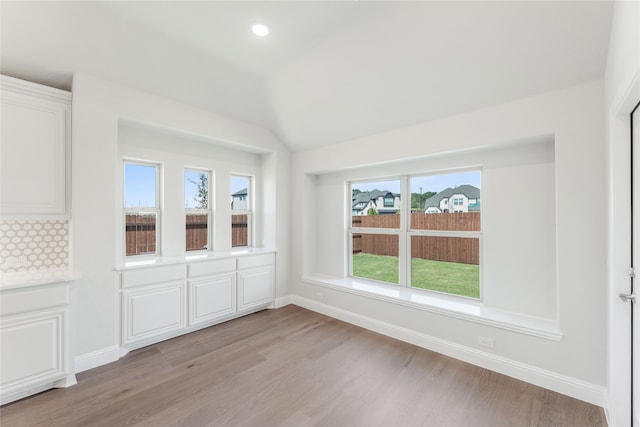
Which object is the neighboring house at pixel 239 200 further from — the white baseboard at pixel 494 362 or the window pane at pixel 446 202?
the window pane at pixel 446 202

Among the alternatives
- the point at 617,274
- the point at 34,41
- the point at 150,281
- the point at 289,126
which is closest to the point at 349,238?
the point at 289,126

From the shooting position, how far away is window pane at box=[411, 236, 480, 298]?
3207 mm

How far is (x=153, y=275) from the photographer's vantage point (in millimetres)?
3051

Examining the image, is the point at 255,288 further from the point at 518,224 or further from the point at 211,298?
the point at 518,224

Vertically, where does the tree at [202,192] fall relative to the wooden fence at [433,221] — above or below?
above

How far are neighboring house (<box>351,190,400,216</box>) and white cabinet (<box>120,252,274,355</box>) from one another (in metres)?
1.57

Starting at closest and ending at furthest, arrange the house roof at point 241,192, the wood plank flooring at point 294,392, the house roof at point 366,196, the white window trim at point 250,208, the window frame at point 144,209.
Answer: the wood plank flooring at point 294,392
the window frame at point 144,209
the house roof at point 366,196
the house roof at point 241,192
the white window trim at point 250,208

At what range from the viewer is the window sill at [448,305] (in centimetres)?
243

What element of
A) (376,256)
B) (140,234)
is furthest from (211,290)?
(376,256)

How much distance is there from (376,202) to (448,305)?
169 cm

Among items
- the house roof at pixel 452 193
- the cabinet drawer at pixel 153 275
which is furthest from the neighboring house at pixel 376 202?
the cabinet drawer at pixel 153 275

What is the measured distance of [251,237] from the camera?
463 centimetres

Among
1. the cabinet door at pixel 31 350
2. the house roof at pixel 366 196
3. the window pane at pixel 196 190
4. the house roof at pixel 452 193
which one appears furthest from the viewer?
the house roof at pixel 366 196

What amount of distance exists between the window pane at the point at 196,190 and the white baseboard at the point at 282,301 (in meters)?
1.80
